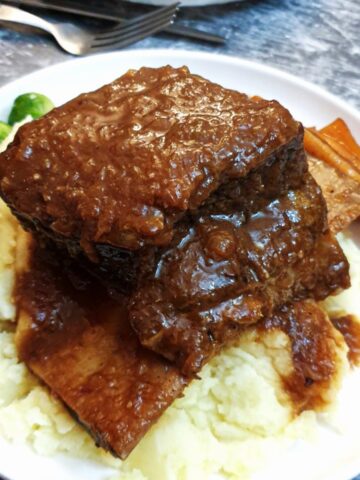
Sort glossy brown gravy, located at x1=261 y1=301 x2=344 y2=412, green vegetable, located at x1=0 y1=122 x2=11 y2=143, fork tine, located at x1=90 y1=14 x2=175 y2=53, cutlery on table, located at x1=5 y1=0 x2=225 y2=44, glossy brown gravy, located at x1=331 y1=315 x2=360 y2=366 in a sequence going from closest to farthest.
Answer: glossy brown gravy, located at x1=261 y1=301 x2=344 y2=412 < glossy brown gravy, located at x1=331 y1=315 x2=360 y2=366 < green vegetable, located at x1=0 y1=122 x2=11 y2=143 < fork tine, located at x1=90 y1=14 x2=175 y2=53 < cutlery on table, located at x1=5 y1=0 x2=225 y2=44

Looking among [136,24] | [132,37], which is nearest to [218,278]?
[132,37]

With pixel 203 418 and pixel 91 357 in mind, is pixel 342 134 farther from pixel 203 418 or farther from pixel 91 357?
pixel 91 357

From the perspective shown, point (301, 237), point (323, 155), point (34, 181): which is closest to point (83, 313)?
point (34, 181)

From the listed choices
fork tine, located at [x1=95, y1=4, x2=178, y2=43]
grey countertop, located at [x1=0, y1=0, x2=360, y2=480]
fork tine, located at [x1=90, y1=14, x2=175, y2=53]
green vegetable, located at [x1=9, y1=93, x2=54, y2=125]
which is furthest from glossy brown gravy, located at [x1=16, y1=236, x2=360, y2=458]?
grey countertop, located at [x1=0, y1=0, x2=360, y2=480]

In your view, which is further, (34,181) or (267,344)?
(267,344)

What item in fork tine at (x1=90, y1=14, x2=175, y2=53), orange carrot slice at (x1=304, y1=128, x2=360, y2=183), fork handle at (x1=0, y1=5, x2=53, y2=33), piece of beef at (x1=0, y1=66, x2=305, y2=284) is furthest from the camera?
fork handle at (x1=0, y1=5, x2=53, y2=33)

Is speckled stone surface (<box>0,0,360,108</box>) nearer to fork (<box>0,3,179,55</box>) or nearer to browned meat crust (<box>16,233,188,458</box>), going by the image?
fork (<box>0,3,179,55</box>)

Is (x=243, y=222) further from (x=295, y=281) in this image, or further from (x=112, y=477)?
(x=112, y=477)
